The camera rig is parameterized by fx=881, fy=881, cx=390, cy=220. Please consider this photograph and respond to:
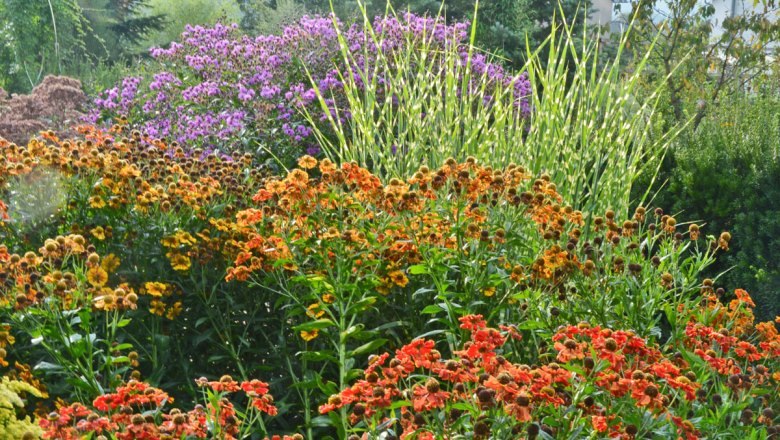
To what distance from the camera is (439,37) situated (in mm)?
7148

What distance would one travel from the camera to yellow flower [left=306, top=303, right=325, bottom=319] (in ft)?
9.01

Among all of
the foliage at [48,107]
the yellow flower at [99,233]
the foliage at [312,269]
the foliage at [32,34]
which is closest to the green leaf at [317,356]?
the foliage at [312,269]

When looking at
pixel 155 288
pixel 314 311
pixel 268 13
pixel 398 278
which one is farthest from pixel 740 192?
pixel 268 13

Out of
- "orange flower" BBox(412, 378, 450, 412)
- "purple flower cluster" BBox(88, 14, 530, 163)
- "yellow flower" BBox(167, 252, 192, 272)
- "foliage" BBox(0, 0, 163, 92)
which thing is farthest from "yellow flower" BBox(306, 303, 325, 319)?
"foliage" BBox(0, 0, 163, 92)

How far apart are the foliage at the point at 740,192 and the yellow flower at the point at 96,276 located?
10.0ft

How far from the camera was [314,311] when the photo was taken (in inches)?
115

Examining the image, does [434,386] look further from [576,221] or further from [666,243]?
[666,243]

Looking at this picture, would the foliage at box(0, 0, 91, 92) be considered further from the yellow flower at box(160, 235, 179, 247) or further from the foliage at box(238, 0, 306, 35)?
the yellow flower at box(160, 235, 179, 247)

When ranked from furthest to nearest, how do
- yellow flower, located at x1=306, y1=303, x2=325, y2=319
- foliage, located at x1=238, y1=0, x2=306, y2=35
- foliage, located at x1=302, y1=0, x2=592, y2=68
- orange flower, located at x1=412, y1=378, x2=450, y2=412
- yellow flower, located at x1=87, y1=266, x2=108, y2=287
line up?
1. foliage, located at x1=238, y1=0, x2=306, y2=35
2. foliage, located at x1=302, y1=0, x2=592, y2=68
3. yellow flower, located at x1=306, y1=303, x2=325, y2=319
4. yellow flower, located at x1=87, y1=266, x2=108, y2=287
5. orange flower, located at x1=412, y1=378, x2=450, y2=412

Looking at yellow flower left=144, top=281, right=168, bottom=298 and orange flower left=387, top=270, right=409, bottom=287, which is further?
orange flower left=387, top=270, right=409, bottom=287

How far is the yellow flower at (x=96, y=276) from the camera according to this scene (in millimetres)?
2641

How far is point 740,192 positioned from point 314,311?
290 centimetres

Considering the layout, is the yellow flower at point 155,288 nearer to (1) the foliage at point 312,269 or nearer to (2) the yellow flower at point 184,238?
(1) the foliage at point 312,269

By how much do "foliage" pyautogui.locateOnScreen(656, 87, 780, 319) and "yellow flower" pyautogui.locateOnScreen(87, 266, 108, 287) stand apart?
10.0 feet
